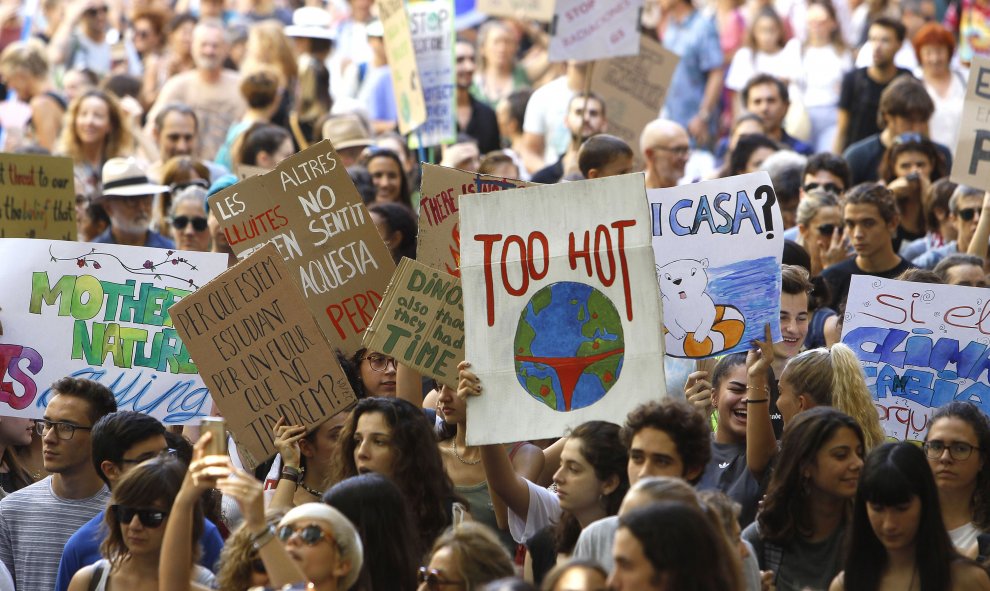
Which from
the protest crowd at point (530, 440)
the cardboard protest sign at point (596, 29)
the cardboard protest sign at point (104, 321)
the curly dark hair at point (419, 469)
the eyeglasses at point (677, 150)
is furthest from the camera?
the cardboard protest sign at point (596, 29)

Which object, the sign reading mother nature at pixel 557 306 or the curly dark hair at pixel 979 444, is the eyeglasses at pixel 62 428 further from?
the curly dark hair at pixel 979 444

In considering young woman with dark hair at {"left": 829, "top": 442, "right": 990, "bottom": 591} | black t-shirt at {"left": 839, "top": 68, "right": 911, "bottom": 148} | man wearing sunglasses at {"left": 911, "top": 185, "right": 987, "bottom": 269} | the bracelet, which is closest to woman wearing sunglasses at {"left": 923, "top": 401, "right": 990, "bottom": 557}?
young woman with dark hair at {"left": 829, "top": 442, "right": 990, "bottom": 591}

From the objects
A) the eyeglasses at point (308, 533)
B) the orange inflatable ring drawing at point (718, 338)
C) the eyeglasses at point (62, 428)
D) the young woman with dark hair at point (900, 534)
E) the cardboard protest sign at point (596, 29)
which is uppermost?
the cardboard protest sign at point (596, 29)

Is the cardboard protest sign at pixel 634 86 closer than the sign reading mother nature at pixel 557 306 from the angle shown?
No

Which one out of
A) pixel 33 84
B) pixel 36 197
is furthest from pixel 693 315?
pixel 33 84

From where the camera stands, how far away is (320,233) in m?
8.13

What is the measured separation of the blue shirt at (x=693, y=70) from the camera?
1647 cm

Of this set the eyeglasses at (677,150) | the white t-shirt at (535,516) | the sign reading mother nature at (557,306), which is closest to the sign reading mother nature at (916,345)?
the sign reading mother nature at (557,306)

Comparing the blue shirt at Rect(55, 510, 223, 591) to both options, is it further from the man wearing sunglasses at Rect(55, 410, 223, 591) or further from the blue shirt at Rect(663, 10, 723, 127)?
the blue shirt at Rect(663, 10, 723, 127)

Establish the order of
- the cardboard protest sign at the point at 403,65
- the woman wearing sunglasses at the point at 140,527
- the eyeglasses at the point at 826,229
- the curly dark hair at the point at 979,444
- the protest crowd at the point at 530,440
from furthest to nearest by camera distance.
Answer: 1. the cardboard protest sign at the point at 403,65
2. the eyeglasses at the point at 826,229
3. the curly dark hair at the point at 979,444
4. the woman wearing sunglasses at the point at 140,527
5. the protest crowd at the point at 530,440

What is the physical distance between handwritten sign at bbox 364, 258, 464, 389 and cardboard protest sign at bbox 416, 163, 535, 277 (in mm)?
584

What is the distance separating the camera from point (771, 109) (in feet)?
44.3

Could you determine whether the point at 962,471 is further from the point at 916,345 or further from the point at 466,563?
the point at 466,563

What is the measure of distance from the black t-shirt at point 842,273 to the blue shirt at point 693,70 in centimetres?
710
